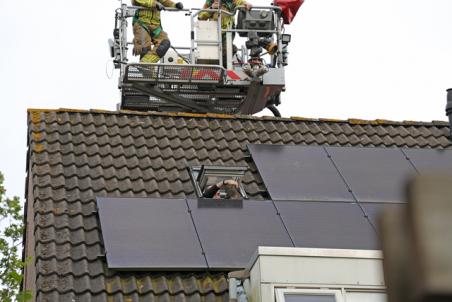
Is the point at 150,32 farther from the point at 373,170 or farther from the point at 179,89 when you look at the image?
the point at 373,170

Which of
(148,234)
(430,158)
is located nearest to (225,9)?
(430,158)

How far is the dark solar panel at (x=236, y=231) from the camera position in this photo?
9.94 meters

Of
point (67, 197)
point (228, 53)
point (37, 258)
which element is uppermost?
point (228, 53)

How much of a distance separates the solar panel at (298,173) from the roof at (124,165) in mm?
176

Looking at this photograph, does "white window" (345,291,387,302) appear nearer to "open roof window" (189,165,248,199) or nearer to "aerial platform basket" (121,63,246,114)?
"open roof window" (189,165,248,199)

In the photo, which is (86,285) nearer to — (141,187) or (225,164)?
(141,187)

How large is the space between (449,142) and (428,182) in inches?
534

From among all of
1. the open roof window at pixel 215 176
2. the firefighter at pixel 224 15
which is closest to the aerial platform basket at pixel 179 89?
the firefighter at pixel 224 15

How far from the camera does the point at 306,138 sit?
46.8 feet

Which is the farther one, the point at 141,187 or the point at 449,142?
the point at 449,142

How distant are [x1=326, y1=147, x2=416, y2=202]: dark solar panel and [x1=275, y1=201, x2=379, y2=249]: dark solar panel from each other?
57cm

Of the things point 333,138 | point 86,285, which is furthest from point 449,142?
point 86,285

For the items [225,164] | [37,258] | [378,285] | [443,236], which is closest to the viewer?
[443,236]

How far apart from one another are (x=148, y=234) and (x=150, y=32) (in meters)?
8.59
